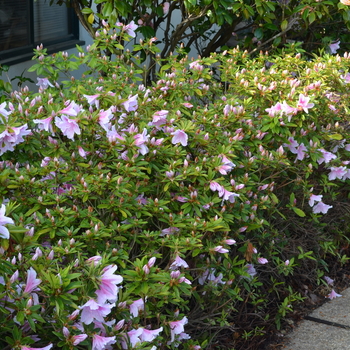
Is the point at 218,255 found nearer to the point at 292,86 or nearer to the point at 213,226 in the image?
the point at 213,226

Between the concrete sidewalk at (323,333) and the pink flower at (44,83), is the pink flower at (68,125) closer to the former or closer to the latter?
the pink flower at (44,83)

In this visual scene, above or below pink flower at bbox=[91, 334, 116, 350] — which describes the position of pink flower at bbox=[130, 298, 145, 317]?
below

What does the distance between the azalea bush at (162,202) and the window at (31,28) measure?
241cm

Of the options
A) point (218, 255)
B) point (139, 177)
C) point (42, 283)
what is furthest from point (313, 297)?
point (42, 283)

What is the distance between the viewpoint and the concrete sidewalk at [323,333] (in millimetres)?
3686

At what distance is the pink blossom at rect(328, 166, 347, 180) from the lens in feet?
13.1

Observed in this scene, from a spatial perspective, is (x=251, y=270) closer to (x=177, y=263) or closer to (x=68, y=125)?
(x=177, y=263)

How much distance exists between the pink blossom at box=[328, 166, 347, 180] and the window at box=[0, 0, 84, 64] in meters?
3.42

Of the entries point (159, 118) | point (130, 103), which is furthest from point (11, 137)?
point (159, 118)

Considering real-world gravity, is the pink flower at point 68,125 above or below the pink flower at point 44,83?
above

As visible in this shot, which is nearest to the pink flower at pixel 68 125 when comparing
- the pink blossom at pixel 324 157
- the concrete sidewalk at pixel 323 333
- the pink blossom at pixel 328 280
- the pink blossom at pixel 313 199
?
the pink blossom at pixel 313 199

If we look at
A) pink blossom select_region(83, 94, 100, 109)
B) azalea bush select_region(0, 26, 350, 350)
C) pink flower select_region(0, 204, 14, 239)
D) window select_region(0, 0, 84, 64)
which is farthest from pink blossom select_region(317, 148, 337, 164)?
window select_region(0, 0, 84, 64)

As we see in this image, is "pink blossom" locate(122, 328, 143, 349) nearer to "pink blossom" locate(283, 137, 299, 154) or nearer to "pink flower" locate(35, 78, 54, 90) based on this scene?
"pink blossom" locate(283, 137, 299, 154)

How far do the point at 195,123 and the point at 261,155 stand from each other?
401mm
